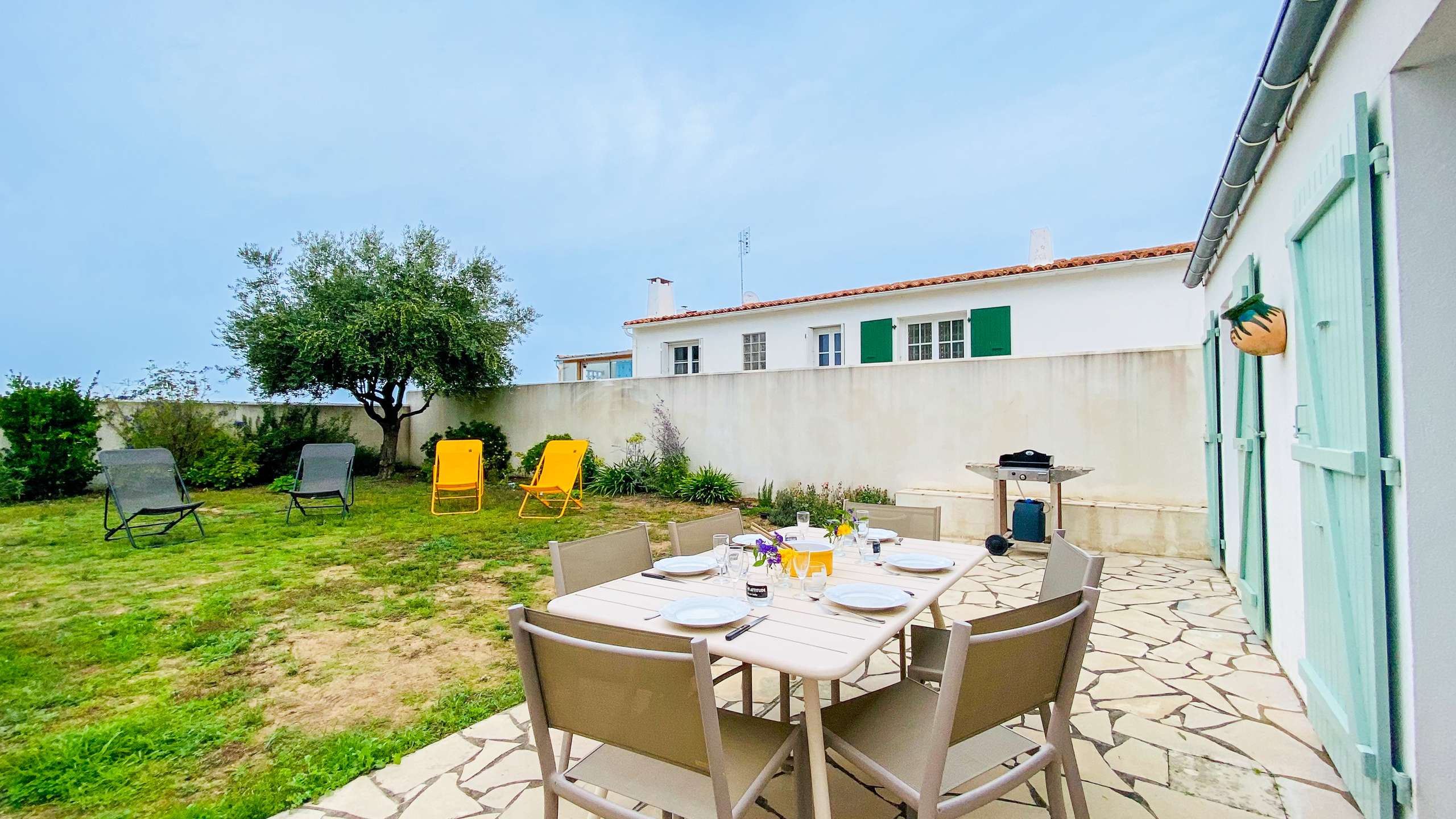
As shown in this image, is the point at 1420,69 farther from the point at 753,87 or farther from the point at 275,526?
the point at 753,87

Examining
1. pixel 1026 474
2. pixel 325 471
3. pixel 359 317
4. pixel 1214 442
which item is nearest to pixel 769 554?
pixel 1026 474

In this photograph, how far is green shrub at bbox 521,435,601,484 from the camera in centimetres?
995

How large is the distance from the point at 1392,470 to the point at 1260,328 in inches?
56.8

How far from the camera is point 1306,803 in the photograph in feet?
6.40

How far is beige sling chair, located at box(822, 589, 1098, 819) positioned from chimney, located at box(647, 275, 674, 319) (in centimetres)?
1268

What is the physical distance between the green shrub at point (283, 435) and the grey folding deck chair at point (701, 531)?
35.6 feet

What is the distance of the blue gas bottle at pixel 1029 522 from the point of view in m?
5.51

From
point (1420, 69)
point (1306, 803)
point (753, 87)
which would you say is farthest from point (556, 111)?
point (1306, 803)

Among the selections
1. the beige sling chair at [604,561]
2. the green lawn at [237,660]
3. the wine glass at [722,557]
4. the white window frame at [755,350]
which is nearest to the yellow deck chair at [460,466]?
the green lawn at [237,660]

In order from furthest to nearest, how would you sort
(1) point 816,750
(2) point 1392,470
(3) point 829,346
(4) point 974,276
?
(3) point 829,346 < (4) point 974,276 < (2) point 1392,470 < (1) point 816,750

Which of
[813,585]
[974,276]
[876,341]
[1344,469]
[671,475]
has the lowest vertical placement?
[671,475]

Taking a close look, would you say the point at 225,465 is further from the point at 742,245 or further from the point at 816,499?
the point at 742,245

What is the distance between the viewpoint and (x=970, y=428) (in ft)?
22.6

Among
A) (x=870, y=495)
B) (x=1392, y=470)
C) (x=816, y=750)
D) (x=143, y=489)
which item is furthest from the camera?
(x=870, y=495)
